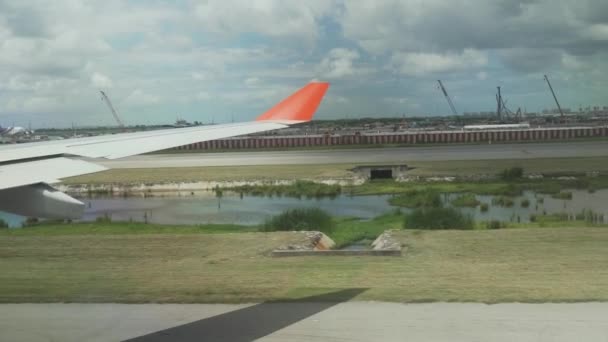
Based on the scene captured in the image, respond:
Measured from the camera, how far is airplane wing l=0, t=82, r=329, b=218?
7715mm

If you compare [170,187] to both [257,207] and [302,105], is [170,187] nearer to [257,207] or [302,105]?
[257,207]

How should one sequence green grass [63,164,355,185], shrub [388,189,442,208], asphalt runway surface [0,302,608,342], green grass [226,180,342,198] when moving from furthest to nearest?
green grass [63,164,355,185]
green grass [226,180,342,198]
shrub [388,189,442,208]
asphalt runway surface [0,302,608,342]

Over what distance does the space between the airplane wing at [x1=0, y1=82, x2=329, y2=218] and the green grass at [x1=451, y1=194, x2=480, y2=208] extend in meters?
22.6

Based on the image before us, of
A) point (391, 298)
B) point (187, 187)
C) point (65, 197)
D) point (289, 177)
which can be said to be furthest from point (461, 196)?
point (65, 197)

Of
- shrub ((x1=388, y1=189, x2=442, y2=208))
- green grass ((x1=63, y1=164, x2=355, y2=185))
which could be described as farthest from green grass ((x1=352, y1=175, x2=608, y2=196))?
green grass ((x1=63, y1=164, x2=355, y2=185))

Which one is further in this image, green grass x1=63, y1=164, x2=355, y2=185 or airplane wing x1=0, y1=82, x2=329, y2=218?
green grass x1=63, y1=164, x2=355, y2=185

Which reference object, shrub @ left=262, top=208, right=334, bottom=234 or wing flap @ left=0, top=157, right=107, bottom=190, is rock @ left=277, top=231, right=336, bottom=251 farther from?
wing flap @ left=0, top=157, right=107, bottom=190

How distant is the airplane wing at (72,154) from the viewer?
7.71m

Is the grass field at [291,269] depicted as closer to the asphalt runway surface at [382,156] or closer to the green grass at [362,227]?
the green grass at [362,227]

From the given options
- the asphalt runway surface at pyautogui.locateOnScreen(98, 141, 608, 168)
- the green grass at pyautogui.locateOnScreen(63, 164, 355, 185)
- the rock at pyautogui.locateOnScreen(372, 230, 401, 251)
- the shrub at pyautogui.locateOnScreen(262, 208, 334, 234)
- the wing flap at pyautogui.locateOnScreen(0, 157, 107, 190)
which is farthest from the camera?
the asphalt runway surface at pyautogui.locateOnScreen(98, 141, 608, 168)

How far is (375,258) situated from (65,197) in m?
9.32

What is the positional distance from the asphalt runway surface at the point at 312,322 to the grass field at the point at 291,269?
60 centimetres

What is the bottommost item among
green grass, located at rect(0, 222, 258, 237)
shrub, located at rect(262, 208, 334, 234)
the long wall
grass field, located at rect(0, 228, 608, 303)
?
green grass, located at rect(0, 222, 258, 237)

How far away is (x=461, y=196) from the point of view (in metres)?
35.2
